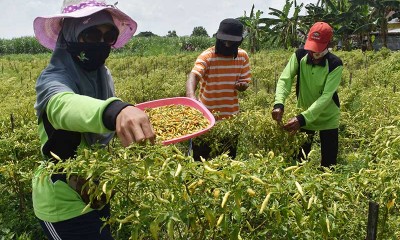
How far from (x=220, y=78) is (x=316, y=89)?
2.88 feet

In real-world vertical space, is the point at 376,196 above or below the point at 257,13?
below

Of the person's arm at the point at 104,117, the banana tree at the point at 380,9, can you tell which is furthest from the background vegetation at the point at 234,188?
the banana tree at the point at 380,9

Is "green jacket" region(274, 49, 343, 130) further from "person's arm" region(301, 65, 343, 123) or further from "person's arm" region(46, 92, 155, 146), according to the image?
"person's arm" region(46, 92, 155, 146)

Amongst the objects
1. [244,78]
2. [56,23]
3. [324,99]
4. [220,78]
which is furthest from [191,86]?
[56,23]

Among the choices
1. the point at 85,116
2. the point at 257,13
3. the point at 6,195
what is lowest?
the point at 6,195

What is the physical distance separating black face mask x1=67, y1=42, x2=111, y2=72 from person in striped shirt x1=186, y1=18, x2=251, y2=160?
1840mm

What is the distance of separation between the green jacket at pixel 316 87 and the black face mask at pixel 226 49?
19.6 inches

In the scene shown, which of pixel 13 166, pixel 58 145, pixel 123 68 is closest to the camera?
pixel 58 145

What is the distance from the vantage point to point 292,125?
3.38 meters

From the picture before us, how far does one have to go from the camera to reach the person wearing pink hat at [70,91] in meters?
1.57

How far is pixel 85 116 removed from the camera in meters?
1.27

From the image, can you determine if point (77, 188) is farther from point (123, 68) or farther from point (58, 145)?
point (123, 68)

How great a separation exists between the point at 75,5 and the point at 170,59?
16234 millimetres

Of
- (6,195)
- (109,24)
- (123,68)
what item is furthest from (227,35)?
(123,68)
